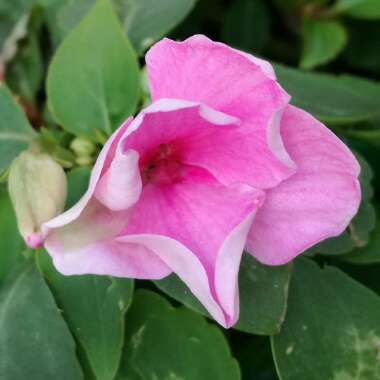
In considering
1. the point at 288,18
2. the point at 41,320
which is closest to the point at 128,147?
the point at 41,320

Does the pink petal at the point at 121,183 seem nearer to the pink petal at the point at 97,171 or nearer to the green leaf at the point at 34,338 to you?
the pink petal at the point at 97,171

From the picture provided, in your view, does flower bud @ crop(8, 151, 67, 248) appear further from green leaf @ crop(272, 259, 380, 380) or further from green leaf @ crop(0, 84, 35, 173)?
green leaf @ crop(272, 259, 380, 380)

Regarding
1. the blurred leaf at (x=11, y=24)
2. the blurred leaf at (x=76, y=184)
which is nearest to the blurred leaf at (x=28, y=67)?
the blurred leaf at (x=11, y=24)

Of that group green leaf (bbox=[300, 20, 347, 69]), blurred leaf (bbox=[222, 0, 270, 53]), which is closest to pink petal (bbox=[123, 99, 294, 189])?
green leaf (bbox=[300, 20, 347, 69])

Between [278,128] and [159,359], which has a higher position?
[278,128]

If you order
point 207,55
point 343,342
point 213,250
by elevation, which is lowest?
point 343,342

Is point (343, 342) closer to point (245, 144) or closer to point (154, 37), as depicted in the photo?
point (245, 144)
